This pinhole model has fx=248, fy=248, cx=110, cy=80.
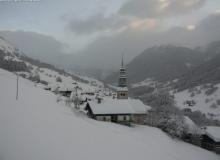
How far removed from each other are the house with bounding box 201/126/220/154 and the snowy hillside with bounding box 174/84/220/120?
218ft

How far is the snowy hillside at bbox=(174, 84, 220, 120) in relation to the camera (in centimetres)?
14925

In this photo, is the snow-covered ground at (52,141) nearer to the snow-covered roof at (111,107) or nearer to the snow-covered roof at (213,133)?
the snow-covered roof at (111,107)

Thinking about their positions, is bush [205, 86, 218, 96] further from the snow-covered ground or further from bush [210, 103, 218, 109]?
the snow-covered ground

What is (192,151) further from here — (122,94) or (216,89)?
(216,89)

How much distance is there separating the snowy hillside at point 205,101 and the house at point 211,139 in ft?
218

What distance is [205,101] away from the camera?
17062cm

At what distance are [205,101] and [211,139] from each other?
10932 centimetres

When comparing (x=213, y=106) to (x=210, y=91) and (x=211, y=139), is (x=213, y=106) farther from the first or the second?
(x=211, y=139)

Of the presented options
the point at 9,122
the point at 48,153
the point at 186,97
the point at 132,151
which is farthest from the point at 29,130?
the point at 186,97

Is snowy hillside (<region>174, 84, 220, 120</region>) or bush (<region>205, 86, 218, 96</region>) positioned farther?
bush (<region>205, 86, 218, 96</region>)

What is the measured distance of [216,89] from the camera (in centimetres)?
18912

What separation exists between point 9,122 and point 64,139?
7117 millimetres

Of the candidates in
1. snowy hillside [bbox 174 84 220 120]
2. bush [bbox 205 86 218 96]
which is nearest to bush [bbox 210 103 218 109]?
snowy hillside [bbox 174 84 220 120]

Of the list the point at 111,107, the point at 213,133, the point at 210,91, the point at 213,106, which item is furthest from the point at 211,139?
the point at 210,91
